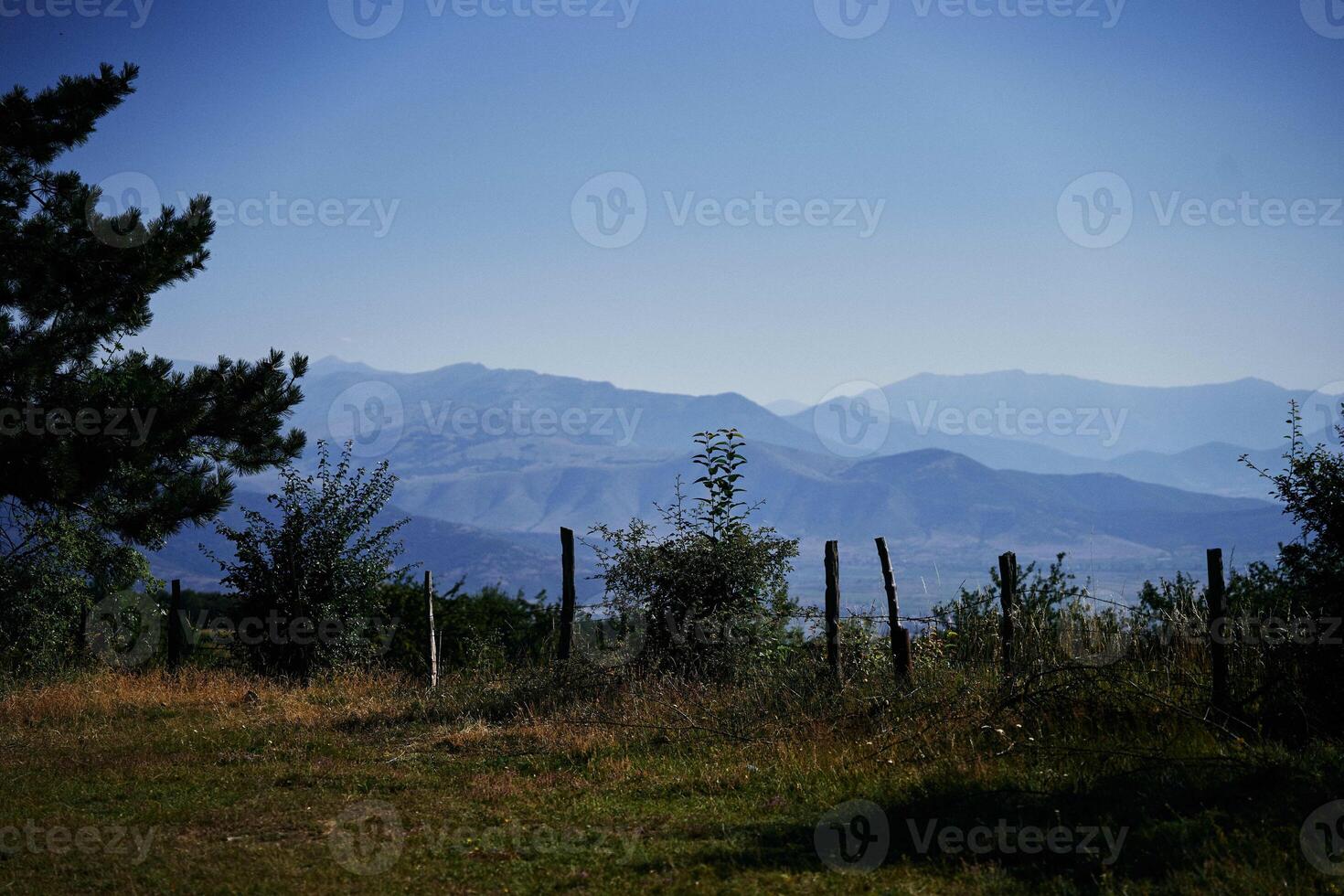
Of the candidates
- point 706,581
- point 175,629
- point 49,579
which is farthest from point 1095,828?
point 49,579

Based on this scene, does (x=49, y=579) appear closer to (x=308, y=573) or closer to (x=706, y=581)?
(x=308, y=573)

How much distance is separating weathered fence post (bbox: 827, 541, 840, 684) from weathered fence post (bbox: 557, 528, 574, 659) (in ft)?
13.8

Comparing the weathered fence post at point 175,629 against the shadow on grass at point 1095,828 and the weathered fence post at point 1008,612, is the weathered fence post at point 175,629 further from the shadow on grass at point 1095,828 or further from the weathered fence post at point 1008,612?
the weathered fence post at point 1008,612

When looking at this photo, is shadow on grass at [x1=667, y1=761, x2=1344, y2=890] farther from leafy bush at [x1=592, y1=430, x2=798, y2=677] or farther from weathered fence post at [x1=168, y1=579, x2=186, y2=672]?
weathered fence post at [x1=168, y1=579, x2=186, y2=672]

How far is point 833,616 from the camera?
523 inches

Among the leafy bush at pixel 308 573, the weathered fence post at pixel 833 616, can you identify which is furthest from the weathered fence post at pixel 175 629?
the weathered fence post at pixel 833 616

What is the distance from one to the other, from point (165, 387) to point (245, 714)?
483 cm

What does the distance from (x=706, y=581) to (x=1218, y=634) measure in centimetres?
731

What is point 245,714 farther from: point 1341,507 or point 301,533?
point 1341,507

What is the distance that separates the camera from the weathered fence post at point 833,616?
12906mm

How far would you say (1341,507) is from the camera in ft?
29.6

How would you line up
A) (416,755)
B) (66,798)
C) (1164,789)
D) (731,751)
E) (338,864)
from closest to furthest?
1. (338,864)
2. (1164,789)
3. (66,798)
4. (731,751)
5. (416,755)

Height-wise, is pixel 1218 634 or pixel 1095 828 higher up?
pixel 1218 634

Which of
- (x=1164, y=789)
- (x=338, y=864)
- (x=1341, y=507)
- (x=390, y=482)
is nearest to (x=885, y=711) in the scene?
(x=1164, y=789)
